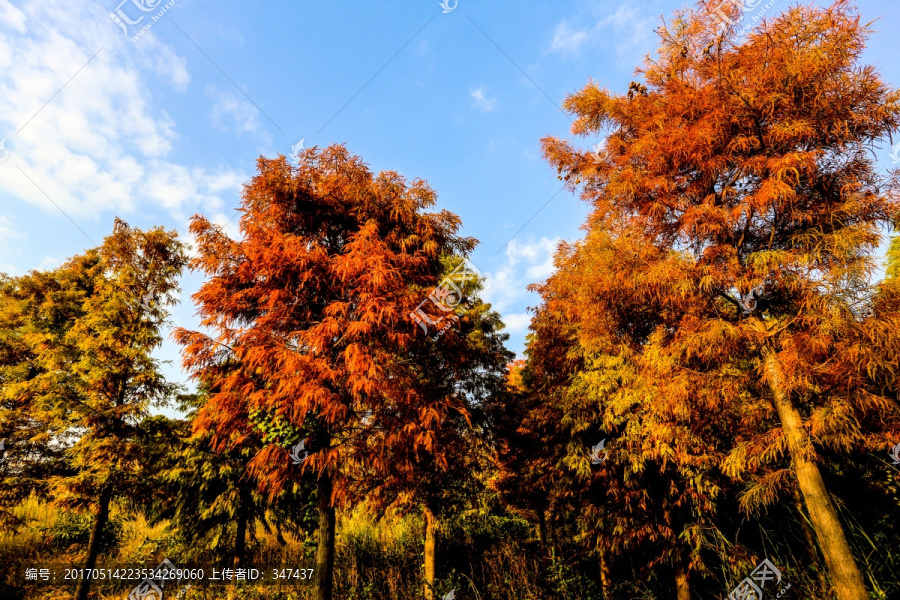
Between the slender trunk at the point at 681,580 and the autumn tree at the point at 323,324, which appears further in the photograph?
the slender trunk at the point at 681,580

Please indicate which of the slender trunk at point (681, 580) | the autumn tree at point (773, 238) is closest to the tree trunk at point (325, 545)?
the autumn tree at point (773, 238)

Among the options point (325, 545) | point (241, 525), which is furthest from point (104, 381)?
point (325, 545)

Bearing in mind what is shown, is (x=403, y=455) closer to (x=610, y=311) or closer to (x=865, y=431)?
(x=610, y=311)

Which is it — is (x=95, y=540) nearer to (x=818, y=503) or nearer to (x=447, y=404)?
(x=447, y=404)

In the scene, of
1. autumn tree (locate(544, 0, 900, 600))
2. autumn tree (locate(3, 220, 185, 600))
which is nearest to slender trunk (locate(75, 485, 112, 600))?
autumn tree (locate(3, 220, 185, 600))

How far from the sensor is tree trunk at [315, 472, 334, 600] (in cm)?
562

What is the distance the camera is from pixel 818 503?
424 centimetres

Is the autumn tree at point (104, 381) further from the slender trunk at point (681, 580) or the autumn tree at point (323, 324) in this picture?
the slender trunk at point (681, 580)

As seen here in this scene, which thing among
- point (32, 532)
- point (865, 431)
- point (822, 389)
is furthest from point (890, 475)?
point (32, 532)

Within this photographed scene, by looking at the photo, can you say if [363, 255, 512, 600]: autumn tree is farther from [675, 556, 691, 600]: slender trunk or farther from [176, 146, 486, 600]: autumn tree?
[675, 556, 691, 600]: slender trunk

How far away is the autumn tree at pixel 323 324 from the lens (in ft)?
17.4

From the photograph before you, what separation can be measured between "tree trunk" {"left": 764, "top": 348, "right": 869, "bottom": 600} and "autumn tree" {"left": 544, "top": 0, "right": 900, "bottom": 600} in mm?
14

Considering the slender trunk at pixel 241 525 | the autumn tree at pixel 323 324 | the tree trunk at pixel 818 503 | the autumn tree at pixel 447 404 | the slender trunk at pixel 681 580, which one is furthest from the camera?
the slender trunk at pixel 241 525

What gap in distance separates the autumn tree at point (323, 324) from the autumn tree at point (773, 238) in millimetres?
3219
